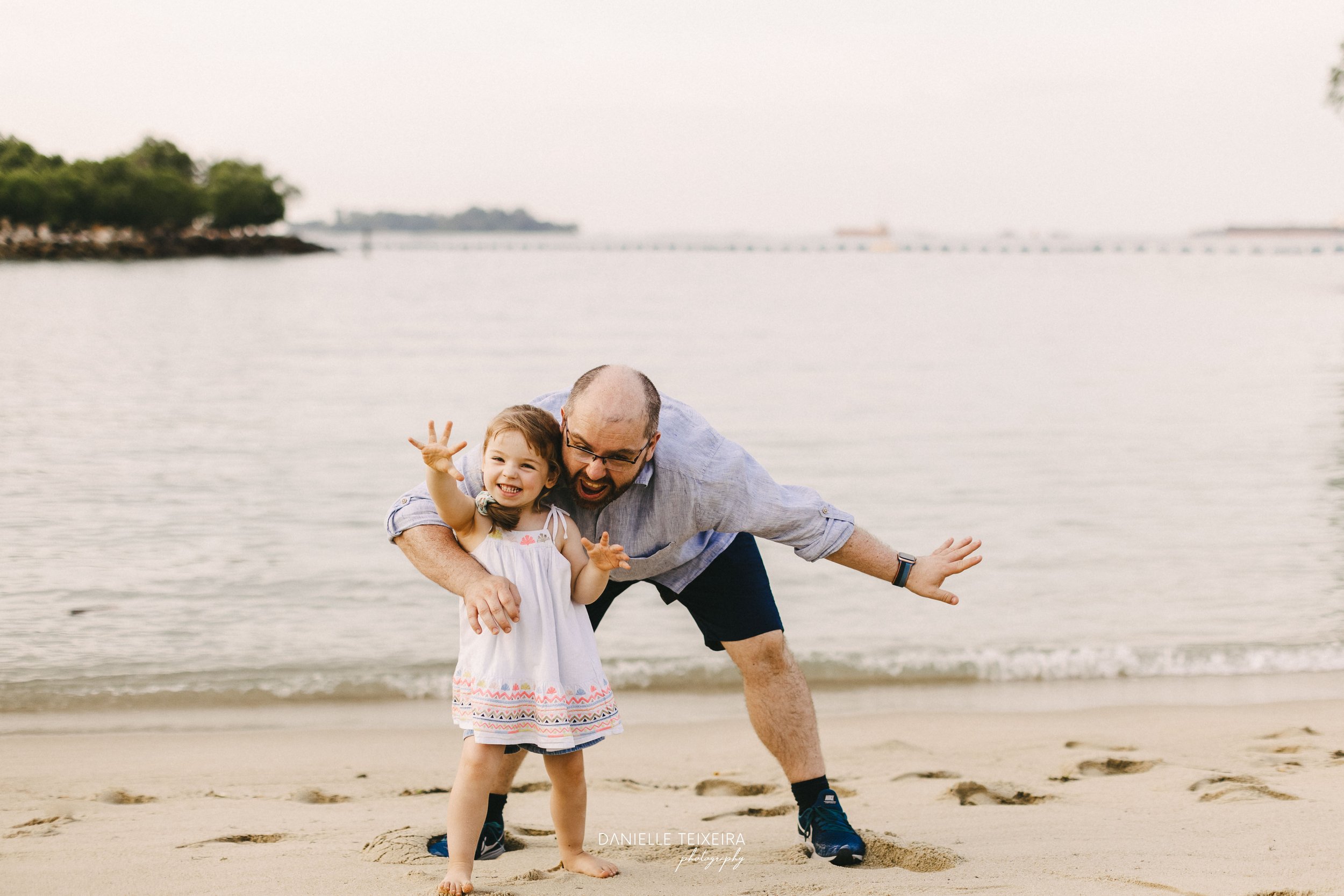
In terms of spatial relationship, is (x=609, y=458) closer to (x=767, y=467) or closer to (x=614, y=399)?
(x=614, y=399)

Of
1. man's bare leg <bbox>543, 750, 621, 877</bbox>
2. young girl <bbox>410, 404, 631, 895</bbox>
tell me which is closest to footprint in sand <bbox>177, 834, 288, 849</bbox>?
young girl <bbox>410, 404, 631, 895</bbox>

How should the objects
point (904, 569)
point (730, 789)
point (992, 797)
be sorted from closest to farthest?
point (904, 569) < point (992, 797) < point (730, 789)

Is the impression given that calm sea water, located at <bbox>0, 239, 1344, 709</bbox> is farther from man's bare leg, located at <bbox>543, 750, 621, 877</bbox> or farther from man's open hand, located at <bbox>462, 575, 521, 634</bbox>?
man's open hand, located at <bbox>462, 575, 521, 634</bbox>

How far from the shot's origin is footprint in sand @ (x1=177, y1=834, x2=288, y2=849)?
134 inches

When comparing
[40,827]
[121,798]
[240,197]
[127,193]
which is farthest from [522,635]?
[240,197]

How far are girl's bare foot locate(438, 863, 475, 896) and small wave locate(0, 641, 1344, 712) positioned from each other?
2.56m

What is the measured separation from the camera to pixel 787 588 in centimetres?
716

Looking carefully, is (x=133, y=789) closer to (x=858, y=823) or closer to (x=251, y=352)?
(x=858, y=823)

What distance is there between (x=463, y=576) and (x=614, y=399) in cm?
60

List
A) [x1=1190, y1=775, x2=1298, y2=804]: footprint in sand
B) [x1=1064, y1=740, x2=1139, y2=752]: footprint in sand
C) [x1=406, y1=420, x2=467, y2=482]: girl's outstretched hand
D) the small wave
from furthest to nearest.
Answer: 1. the small wave
2. [x1=1064, y1=740, x2=1139, y2=752]: footprint in sand
3. [x1=1190, y1=775, x2=1298, y2=804]: footprint in sand
4. [x1=406, y1=420, x2=467, y2=482]: girl's outstretched hand

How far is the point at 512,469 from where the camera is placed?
9.52 ft

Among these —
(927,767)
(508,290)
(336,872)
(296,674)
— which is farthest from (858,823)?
(508,290)

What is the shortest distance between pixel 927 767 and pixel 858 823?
0.87 meters

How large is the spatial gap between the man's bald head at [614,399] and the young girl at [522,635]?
0.13 meters
